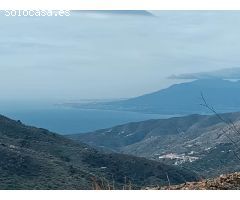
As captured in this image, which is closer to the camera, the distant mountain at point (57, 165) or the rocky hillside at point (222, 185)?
the rocky hillside at point (222, 185)

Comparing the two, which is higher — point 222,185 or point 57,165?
point 222,185

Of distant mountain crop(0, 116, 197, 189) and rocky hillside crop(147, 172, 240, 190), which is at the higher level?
rocky hillside crop(147, 172, 240, 190)

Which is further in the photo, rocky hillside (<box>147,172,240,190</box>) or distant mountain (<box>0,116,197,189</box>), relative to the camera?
distant mountain (<box>0,116,197,189</box>)

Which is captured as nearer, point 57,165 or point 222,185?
point 222,185

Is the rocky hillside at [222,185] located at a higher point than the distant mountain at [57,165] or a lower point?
higher

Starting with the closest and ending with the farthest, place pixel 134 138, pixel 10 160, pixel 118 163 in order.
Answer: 1. pixel 10 160
2. pixel 118 163
3. pixel 134 138
